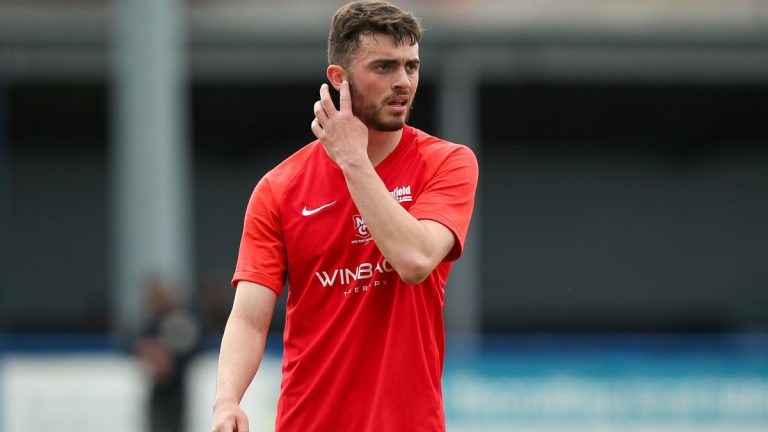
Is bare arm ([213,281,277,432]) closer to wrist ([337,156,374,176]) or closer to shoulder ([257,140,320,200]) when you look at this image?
shoulder ([257,140,320,200])

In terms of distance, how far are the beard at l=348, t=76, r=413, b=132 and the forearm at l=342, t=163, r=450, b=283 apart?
0.70 feet

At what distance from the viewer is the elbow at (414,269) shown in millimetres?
3260

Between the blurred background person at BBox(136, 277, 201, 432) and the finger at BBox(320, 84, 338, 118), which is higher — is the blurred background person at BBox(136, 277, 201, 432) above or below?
below

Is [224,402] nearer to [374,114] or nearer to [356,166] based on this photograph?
[356,166]

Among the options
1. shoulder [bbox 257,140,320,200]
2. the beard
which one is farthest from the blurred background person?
the beard

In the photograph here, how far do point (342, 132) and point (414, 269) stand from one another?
0.40 metres

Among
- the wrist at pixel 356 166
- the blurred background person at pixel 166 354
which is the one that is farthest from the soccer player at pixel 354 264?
the blurred background person at pixel 166 354

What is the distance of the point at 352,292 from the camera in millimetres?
3488

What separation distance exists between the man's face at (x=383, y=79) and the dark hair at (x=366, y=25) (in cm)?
2

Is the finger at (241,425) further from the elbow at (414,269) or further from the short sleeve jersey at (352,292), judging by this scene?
the elbow at (414,269)

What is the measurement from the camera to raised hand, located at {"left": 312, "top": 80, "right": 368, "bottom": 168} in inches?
132

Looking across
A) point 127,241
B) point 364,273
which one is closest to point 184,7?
point 127,241

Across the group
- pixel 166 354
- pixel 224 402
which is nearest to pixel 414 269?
pixel 224 402

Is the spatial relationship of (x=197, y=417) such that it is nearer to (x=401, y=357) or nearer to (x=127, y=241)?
(x=127, y=241)
